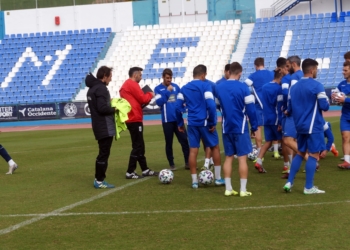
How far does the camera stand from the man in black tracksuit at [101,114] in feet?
37.7

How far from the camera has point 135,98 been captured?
41.4 ft

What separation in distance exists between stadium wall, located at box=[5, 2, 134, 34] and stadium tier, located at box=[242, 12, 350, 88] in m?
10.2

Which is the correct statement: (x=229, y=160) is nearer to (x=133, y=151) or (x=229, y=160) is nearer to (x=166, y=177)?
(x=166, y=177)

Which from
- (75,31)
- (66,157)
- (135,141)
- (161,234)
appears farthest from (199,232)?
(75,31)

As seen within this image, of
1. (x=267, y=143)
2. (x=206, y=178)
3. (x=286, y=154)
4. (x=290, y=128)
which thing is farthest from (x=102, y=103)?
(x=286, y=154)

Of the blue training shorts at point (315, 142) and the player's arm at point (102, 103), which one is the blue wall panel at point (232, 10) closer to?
the player's arm at point (102, 103)

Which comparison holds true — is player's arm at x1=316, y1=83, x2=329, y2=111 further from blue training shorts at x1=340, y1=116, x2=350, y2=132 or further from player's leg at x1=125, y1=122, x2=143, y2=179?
player's leg at x1=125, y1=122, x2=143, y2=179

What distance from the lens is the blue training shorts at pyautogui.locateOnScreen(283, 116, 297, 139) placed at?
11883mm

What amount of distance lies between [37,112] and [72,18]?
12.1 m

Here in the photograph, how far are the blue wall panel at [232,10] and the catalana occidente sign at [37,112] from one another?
534 inches

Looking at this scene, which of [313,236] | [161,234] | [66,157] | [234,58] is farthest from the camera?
[234,58]

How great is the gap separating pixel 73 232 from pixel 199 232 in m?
1.55

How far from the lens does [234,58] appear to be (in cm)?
4147

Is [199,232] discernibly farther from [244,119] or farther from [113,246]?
[244,119]
